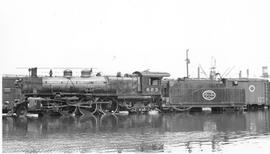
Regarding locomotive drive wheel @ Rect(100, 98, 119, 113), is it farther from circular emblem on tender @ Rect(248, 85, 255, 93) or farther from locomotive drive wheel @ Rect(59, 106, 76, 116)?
circular emblem on tender @ Rect(248, 85, 255, 93)

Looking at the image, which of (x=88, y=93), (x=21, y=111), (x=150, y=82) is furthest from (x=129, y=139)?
(x=150, y=82)

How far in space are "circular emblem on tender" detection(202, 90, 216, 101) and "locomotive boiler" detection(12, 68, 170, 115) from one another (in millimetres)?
3609

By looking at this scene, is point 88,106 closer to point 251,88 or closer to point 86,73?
point 86,73

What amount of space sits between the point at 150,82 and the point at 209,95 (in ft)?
16.2

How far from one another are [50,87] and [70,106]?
1.76m

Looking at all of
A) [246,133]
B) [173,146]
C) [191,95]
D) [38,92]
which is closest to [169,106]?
[191,95]

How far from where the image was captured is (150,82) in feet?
81.4

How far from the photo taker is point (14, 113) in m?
23.1

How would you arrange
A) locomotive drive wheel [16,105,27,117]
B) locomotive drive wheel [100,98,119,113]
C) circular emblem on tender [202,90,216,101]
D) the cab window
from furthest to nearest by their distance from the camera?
circular emblem on tender [202,90,216,101], the cab window, locomotive drive wheel [100,98,119,113], locomotive drive wheel [16,105,27,117]

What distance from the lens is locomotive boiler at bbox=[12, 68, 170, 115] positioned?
22.0m

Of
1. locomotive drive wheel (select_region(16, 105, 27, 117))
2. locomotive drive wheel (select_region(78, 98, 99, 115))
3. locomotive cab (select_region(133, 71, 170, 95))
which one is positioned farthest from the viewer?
locomotive cab (select_region(133, 71, 170, 95))

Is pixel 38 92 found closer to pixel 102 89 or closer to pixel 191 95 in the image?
pixel 102 89

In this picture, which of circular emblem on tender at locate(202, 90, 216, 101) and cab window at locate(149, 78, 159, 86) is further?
circular emblem on tender at locate(202, 90, 216, 101)

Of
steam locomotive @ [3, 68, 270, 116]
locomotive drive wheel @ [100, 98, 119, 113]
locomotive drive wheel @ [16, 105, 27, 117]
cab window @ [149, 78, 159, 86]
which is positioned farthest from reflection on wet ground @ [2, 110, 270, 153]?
cab window @ [149, 78, 159, 86]
